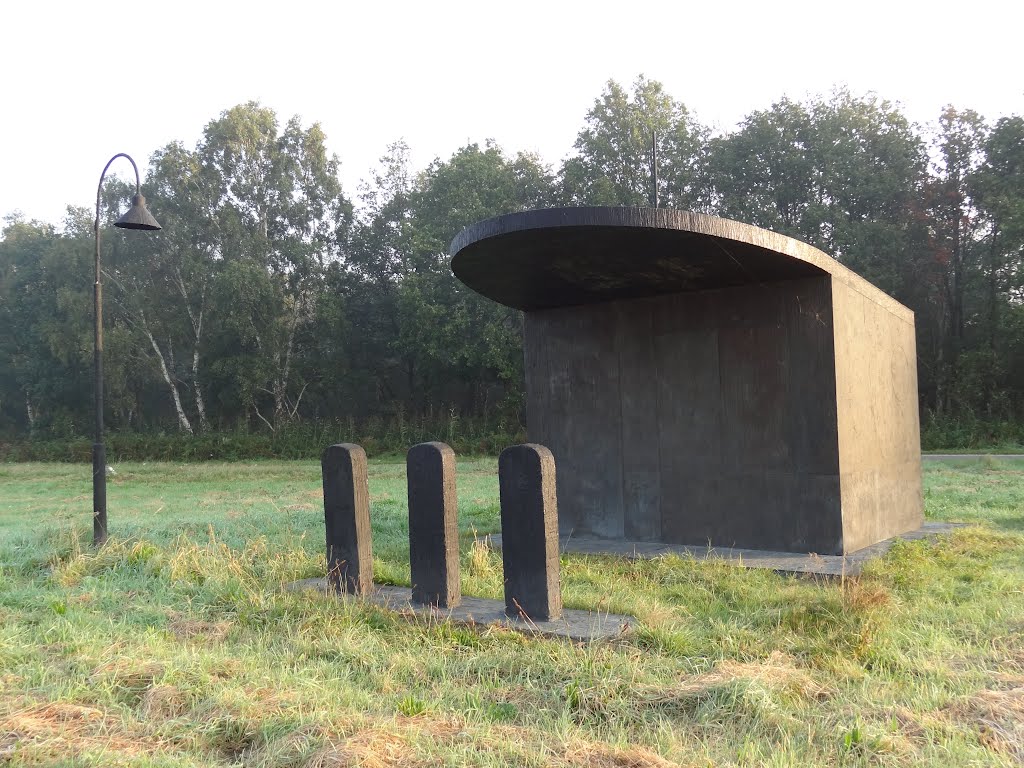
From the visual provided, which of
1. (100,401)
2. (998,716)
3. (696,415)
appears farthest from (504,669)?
(100,401)

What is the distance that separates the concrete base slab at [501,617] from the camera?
5230 millimetres

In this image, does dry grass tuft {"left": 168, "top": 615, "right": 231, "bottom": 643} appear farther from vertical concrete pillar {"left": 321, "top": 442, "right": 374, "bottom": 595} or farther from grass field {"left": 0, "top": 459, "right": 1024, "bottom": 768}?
vertical concrete pillar {"left": 321, "top": 442, "right": 374, "bottom": 595}

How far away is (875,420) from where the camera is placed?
920 cm

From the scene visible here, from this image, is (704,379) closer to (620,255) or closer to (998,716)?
(620,255)

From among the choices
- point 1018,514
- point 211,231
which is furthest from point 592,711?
point 211,231

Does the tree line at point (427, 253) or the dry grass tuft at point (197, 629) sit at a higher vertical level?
the tree line at point (427, 253)

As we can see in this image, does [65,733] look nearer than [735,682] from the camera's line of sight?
Yes

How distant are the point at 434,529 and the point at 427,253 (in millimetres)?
27835

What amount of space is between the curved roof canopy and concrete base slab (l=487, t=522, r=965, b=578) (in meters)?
2.79

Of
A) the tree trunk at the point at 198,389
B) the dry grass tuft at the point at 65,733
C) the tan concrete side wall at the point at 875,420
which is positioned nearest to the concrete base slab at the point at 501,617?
the dry grass tuft at the point at 65,733

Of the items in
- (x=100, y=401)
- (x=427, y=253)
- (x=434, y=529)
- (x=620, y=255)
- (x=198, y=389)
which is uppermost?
(x=427, y=253)

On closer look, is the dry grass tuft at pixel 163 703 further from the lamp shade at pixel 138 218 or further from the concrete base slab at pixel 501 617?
the lamp shade at pixel 138 218

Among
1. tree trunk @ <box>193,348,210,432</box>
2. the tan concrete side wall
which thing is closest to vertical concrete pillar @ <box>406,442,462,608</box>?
the tan concrete side wall

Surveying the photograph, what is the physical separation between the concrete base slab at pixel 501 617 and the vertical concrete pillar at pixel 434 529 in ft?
0.43
